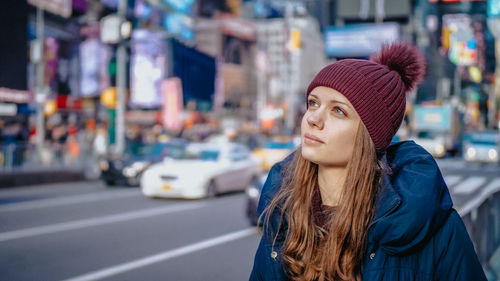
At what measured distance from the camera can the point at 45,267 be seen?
269 inches

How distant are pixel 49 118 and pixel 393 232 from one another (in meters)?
42.5

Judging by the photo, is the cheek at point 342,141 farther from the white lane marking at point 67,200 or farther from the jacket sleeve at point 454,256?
the white lane marking at point 67,200

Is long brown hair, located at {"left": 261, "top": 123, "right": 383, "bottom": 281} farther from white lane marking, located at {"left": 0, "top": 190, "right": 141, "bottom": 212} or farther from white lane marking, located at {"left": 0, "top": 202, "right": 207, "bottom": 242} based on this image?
white lane marking, located at {"left": 0, "top": 190, "right": 141, "bottom": 212}

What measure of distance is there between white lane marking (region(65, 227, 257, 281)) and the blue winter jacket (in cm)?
511

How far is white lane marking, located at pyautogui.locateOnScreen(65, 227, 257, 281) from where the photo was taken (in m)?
6.57

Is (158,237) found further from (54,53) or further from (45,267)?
(54,53)

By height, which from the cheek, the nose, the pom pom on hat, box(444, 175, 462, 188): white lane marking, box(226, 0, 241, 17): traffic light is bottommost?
box(444, 175, 462, 188): white lane marking

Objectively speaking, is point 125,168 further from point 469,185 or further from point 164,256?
point 469,185

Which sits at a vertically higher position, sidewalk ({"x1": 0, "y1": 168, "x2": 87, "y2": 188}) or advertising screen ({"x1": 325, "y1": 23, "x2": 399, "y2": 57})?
advertising screen ({"x1": 325, "y1": 23, "x2": 399, "y2": 57})

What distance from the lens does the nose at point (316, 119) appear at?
2.16 metres

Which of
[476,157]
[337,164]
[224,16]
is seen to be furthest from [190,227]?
[224,16]

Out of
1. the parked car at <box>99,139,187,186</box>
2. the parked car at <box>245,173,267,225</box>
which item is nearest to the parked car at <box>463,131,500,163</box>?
the parked car at <box>99,139,187,186</box>

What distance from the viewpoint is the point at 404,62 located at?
2336 mm

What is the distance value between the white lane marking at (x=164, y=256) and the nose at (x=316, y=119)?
4.94m
